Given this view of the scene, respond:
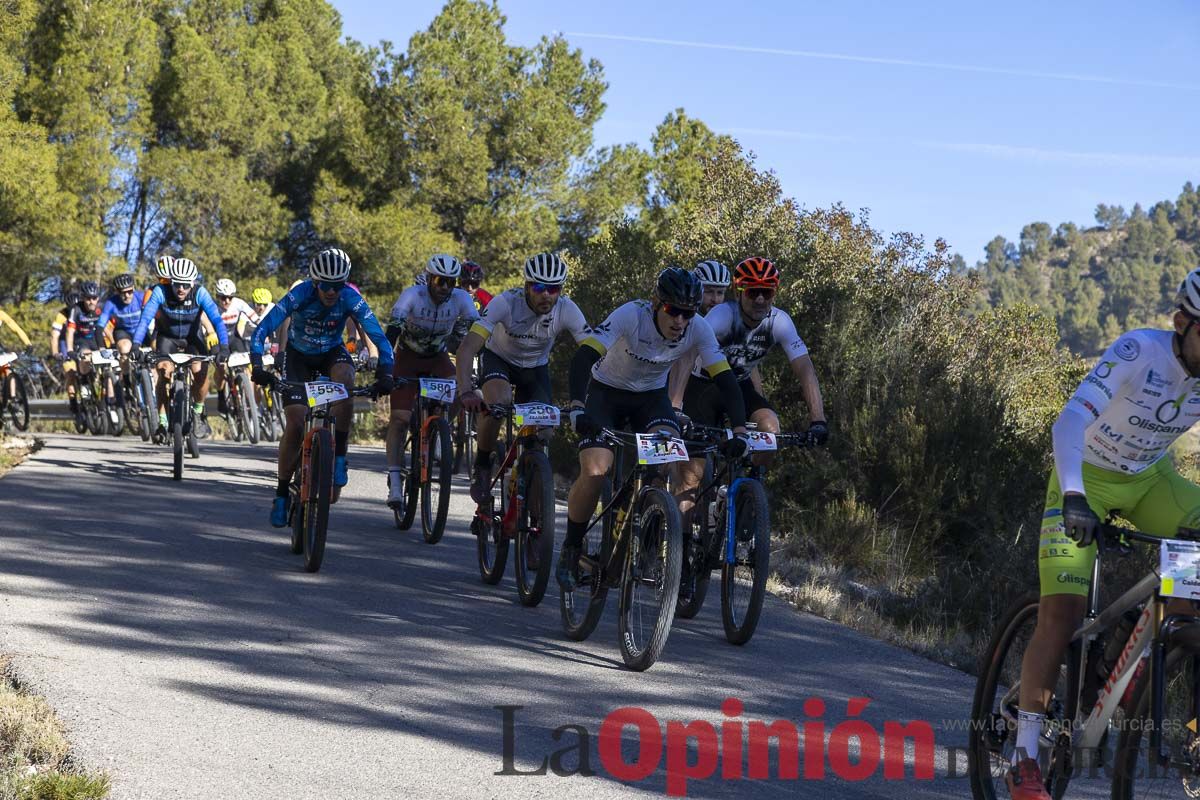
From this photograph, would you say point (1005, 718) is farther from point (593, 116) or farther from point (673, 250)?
point (593, 116)

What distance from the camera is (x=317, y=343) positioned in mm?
10672

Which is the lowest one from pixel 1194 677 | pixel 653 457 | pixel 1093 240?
pixel 1194 677

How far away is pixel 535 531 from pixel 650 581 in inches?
63.6

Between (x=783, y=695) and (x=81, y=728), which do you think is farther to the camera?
(x=783, y=695)

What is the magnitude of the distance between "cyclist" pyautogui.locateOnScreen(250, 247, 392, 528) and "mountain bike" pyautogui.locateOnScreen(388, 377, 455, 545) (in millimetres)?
Result: 553

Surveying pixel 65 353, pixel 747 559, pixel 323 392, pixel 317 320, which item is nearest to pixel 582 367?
pixel 747 559

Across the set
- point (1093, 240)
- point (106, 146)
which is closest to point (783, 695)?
point (106, 146)

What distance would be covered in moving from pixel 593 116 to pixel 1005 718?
34.3 metres

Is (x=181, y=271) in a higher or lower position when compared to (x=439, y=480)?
higher

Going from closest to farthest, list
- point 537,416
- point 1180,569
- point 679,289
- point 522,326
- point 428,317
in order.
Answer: point 1180,569 → point 679,289 → point 537,416 → point 522,326 → point 428,317

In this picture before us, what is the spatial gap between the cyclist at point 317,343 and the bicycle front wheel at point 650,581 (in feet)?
11.0

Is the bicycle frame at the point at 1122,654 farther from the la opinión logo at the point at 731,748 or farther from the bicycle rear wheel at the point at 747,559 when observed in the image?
the bicycle rear wheel at the point at 747,559

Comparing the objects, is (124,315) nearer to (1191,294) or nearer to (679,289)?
(679,289)

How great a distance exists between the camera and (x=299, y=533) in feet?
32.3
